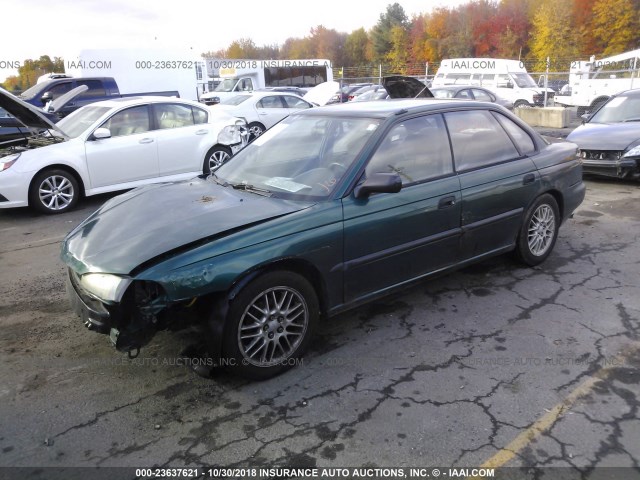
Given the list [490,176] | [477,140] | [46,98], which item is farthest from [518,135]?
[46,98]

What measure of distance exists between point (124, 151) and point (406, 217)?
18.3 feet

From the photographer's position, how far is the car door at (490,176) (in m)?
4.12

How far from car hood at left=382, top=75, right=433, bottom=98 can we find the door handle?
2.35 meters

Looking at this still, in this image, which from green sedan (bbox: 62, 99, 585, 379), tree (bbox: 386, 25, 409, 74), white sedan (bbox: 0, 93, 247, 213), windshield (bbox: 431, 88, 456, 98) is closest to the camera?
green sedan (bbox: 62, 99, 585, 379)

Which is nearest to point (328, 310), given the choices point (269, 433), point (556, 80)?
point (269, 433)

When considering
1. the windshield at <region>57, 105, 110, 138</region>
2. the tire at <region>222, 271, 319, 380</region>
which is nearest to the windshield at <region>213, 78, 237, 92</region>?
the windshield at <region>57, 105, 110, 138</region>

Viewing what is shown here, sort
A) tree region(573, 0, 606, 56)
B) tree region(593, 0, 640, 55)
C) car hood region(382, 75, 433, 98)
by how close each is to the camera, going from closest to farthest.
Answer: car hood region(382, 75, 433, 98) → tree region(593, 0, 640, 55) → tree region(573, 0, 606, 56)

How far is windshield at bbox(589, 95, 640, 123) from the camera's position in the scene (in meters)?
8.86

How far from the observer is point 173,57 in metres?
20.0

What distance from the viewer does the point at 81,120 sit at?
8.16 meters

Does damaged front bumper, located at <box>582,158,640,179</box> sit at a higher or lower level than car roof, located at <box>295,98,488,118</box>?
lower

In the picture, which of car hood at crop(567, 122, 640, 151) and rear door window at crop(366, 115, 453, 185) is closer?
rear door window at crop(366, 115, 453, 185)

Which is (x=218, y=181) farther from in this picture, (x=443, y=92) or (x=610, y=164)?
(x=443, y=92)

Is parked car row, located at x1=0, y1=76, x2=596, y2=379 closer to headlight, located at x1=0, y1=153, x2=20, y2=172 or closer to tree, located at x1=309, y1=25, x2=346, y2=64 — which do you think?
headlight, located at x1=0, y1=153, x2=20, y2=172
